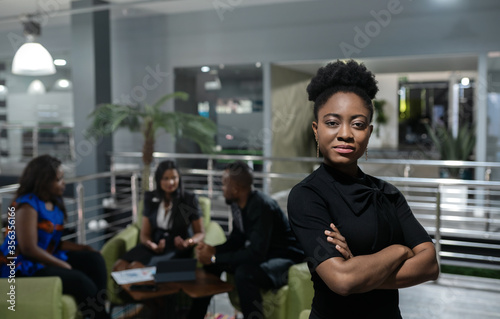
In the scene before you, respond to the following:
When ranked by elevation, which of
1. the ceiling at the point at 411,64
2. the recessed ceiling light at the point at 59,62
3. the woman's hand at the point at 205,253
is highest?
the recessed ceiling light at the point at 59,62

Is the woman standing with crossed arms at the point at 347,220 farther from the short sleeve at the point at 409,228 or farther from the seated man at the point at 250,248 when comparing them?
the seated man at the point at 250,248

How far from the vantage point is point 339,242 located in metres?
1.28

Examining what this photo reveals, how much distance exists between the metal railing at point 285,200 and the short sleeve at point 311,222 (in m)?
3.33

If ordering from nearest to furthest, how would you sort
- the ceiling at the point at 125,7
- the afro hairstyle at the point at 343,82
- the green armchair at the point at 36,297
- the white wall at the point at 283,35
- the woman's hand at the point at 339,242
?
the woman's hand at the point at 339,242
the afro hairstyle at the point at 343,82
the green armchair at the point at 36,297
the white wall at the point at 283,35
the ceiling at the point at 125,7

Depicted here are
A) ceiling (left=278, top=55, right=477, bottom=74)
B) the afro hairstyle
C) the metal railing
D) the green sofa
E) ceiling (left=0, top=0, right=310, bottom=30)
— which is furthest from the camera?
ceiling (left=0, top=0, right=310, bottom=30)

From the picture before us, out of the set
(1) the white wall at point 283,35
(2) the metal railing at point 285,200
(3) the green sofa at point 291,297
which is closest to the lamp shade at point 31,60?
(2) the metal railing at point 285,200

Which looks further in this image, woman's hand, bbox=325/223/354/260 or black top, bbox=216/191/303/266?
black top, bbox=216/191/303/266

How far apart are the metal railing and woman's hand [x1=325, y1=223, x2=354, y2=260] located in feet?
11.0

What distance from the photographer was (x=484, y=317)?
381cm

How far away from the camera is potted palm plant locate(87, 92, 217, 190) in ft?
19.9

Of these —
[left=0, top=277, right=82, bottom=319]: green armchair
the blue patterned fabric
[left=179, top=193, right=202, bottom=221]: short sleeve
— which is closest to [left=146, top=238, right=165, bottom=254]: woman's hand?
[left=179, top=193, right=202, bottom=221]: short sleeve

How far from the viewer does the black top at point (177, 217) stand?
158 inches

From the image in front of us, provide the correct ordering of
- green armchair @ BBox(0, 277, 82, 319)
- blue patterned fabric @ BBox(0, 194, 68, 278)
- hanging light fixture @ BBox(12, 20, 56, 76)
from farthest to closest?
hanging light fixture @ BBox(12, 20, 56, 76) → blue patterned fabric @ BBox(0, 194, 68, 278) → green armchair @ BBox(0, 277, 82, 319)

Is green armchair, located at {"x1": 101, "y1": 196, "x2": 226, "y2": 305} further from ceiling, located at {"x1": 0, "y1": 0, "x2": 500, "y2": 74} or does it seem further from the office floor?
ceiling, located at {"x1": 0, "y1": 0, "x2": 500, "y2": 74}
